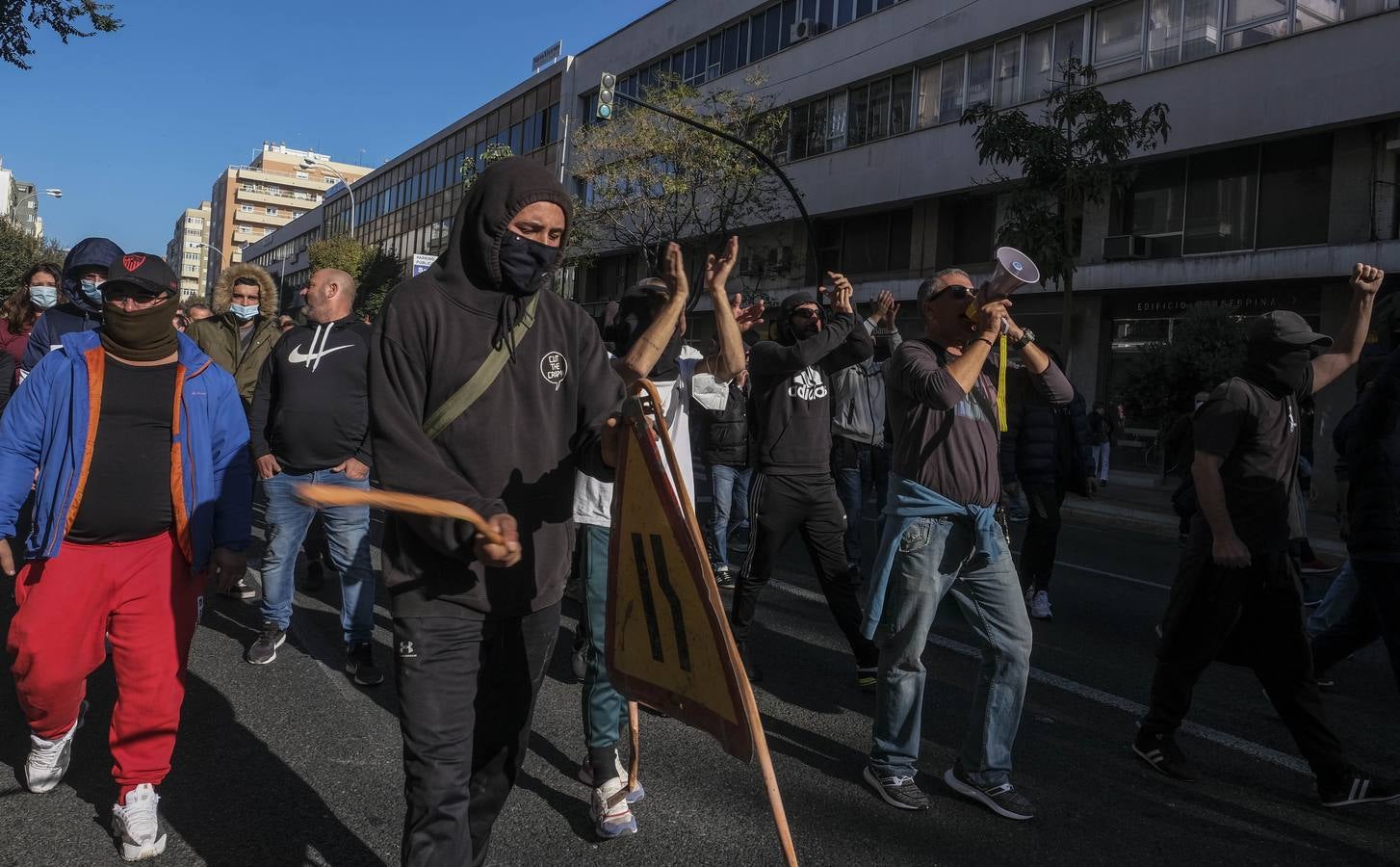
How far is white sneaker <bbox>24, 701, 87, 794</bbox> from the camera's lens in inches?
139

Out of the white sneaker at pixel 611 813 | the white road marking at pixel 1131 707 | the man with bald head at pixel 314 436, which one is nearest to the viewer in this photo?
the white sneaker at pixel 611 813

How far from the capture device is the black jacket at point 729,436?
8367 millimetres

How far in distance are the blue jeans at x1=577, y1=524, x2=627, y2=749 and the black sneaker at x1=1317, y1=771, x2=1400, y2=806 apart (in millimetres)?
2592

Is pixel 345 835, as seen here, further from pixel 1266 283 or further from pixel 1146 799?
pixel 1266 283

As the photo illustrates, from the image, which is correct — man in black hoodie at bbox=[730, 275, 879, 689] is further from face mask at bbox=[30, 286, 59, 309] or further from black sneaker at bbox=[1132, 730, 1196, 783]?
face mask at bbox=[30, 286, 59, 309]

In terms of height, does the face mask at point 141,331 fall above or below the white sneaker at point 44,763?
above

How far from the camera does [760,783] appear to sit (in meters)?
3.95

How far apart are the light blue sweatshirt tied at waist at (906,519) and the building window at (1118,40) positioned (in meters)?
20.1

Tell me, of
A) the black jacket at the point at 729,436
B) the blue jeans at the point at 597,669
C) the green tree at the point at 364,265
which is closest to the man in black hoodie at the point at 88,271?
the blue jeans at the point at 597,669

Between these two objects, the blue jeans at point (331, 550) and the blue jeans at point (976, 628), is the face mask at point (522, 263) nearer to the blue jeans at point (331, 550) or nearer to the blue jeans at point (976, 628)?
the blue jeans at point (976, 628)

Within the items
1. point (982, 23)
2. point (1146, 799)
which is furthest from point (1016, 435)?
point (982, 23)

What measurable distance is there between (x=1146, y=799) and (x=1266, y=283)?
18.0 m

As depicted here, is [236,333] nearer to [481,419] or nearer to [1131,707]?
[481,419]

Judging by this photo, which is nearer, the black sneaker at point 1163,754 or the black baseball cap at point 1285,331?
the black baseball cap at point 1285,331
